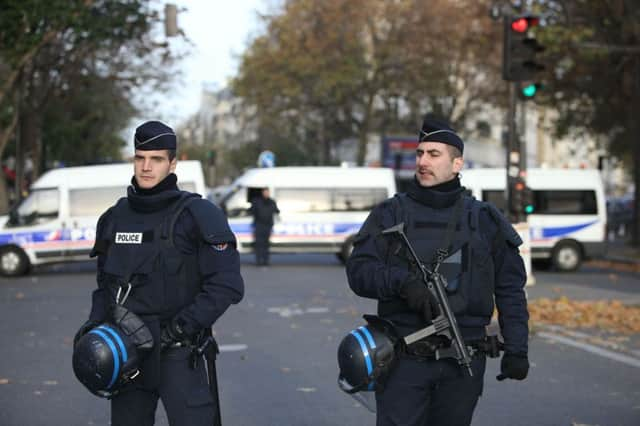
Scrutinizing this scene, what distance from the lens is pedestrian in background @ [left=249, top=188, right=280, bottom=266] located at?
71.9 feet

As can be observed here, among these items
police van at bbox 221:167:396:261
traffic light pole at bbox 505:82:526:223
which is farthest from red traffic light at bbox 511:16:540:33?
police van at bbox 221:167:396:261

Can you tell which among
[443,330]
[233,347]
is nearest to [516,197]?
[233,347]

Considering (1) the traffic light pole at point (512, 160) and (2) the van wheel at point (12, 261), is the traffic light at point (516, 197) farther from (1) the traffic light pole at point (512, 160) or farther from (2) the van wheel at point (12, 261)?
(2) the van wheel at point (12, 261)

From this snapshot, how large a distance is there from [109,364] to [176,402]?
32 centimetres

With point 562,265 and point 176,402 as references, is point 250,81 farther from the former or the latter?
point 176,402

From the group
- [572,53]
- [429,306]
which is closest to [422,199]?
[429,306]

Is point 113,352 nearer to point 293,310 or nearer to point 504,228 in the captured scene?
point 504,228

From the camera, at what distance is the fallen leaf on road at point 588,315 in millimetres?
12195

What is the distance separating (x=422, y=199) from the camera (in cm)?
432

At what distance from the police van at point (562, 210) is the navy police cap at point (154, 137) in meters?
18.9

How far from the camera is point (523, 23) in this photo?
15.1m

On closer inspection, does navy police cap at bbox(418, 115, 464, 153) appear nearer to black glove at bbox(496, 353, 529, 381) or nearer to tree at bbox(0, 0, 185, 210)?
black glove at bbox(496, 353, 529, 381)

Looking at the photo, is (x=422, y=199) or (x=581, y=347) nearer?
(x=422, y=199)

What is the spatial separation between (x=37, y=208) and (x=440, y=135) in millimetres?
17433
